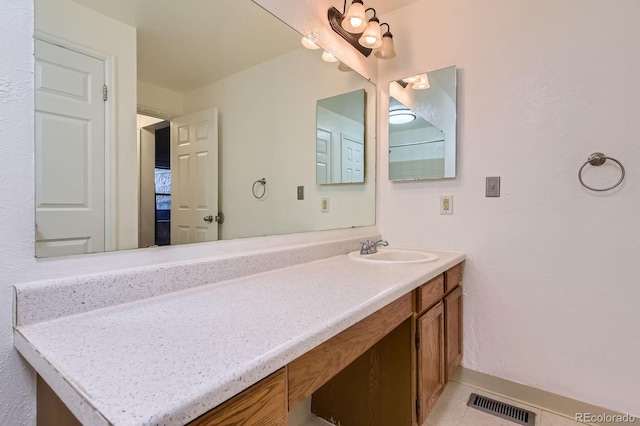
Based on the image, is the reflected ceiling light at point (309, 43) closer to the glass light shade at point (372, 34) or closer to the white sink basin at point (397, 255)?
the glass light shade at point (372, 34)

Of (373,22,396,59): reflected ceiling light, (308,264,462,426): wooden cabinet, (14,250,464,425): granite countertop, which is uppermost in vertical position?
(373,22,396,59): reflected ceiling light

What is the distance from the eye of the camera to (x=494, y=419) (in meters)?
1.46

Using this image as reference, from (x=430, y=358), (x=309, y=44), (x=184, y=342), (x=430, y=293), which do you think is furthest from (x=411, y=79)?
(x=184, y=342)

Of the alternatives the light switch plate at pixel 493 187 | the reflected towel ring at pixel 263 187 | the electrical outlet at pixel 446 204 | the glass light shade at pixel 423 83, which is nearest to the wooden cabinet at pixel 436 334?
the electrical outlet at pixel 446 204

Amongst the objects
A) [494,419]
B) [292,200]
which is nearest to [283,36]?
[292,200]

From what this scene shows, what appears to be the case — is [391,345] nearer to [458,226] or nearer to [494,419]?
[494,419]

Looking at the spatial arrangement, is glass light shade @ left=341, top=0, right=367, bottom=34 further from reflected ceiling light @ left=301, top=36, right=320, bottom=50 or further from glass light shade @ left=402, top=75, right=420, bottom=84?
glass light shade @ left=402, top=75, right=420, bottom=84

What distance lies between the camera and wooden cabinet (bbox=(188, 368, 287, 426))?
0.50 metres

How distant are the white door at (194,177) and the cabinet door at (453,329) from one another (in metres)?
1.17

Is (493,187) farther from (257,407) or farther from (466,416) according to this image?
(257,407)

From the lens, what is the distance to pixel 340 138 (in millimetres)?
1905

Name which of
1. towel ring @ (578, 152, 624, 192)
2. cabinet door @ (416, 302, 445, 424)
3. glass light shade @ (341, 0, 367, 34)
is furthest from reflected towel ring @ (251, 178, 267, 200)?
towel ring @ (578, 152, 624, 192)

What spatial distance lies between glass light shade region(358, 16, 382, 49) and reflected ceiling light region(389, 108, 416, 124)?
0.42 metres

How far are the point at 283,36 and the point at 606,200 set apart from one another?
5.38 ft
